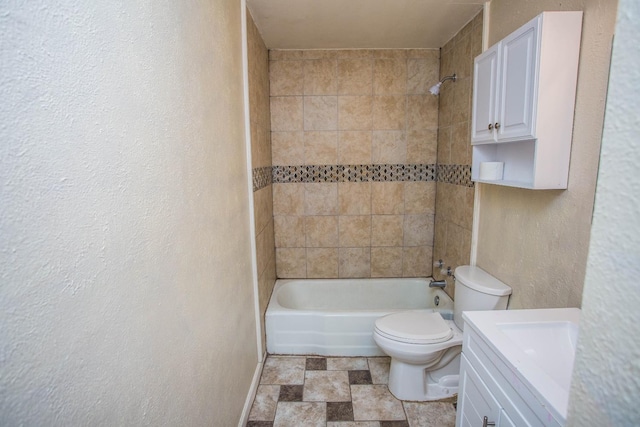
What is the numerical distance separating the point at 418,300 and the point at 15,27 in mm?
2963

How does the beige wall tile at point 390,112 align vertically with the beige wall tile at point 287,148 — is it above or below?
above

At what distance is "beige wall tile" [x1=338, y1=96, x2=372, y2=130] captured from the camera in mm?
2689

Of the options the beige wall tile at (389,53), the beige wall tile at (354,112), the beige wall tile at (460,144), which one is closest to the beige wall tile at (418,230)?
the beige wall tile at (460,144)

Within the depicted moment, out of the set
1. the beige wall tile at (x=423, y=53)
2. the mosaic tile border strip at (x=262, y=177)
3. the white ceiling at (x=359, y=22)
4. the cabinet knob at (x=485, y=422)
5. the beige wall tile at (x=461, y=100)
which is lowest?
the cabinet knob at (x=485, y=422)

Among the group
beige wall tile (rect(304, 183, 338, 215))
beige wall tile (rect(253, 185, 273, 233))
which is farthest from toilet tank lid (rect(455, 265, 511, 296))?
beige wall tile (rect(253, 185, 273, 233))

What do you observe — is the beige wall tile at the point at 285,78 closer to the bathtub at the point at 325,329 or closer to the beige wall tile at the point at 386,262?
the beige wall tile at the point at 386,262

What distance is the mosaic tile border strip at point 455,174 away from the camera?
2.17 meters

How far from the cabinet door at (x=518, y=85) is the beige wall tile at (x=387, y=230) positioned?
140 cm

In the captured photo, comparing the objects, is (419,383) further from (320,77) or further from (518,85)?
(320,77)

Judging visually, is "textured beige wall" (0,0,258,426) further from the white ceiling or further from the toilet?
the toilet

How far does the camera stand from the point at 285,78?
2.66 m

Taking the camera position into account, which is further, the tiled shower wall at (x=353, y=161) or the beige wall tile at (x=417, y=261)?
the beige wall tile at (x=417, y=261)

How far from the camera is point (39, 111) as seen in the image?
49 cm

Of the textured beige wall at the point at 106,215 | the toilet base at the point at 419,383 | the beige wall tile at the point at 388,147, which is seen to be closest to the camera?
the textured beige wall at the point at 106,215
